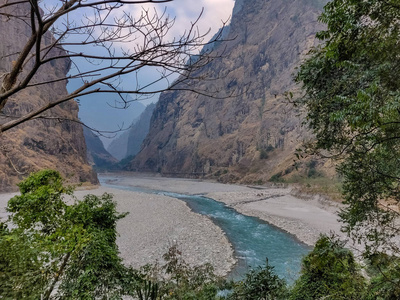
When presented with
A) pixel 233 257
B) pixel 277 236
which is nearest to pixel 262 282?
pixel 233 257

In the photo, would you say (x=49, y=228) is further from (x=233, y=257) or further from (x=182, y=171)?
(x=182, y=171)

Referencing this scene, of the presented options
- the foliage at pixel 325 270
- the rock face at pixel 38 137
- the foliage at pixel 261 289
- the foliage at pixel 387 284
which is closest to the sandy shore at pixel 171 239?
the foliage at pixel 261 289

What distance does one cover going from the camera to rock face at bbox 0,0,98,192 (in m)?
37.9

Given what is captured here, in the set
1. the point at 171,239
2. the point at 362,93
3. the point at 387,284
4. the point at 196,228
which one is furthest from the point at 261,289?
the point at 196,228

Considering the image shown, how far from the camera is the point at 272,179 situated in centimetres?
5416

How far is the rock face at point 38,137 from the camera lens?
37.9m

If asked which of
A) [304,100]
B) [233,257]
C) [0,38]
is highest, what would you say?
[0,38]

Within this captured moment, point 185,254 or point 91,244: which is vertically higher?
point 91,244

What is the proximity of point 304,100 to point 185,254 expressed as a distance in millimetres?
11015

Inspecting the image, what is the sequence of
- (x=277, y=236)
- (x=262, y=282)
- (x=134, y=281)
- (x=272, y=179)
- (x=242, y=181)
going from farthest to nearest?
(x=242, y=181) → (x=272, y=179) → (x=277, y=236) → (x=262, y=282) → (x=134, y=281)

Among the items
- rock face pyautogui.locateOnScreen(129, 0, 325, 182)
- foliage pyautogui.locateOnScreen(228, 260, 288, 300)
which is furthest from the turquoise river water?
rock face pyautogui.locateOnScreen(129, 0, 325, 182)

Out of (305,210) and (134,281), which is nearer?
(134,281)

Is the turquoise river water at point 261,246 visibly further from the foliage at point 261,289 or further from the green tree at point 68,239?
the green tree at point 68,239

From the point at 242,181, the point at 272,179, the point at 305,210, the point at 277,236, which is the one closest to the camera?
the point at 277,236
